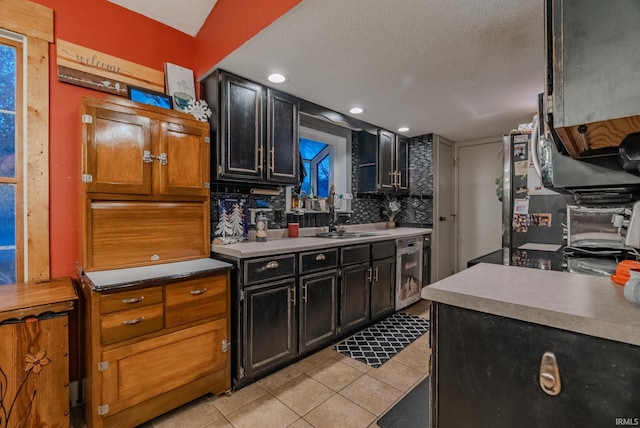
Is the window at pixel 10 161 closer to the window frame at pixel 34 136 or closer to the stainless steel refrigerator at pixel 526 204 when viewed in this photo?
the window frame at pixel 34 136

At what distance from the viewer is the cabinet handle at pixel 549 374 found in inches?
31.6

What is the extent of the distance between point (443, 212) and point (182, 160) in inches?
147

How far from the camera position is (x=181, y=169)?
6.84 ft

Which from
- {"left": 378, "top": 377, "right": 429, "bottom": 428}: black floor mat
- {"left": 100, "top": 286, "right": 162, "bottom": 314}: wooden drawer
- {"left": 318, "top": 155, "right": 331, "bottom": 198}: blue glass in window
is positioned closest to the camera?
{"left": 100, "top": 286, "right": 162, "bottom": 314}: wooden drawer

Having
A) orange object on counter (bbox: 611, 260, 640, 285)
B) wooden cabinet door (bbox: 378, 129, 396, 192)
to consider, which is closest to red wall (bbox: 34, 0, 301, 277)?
orange object on counter (bbox: 611, 260, 640, 285)

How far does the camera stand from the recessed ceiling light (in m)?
2.41

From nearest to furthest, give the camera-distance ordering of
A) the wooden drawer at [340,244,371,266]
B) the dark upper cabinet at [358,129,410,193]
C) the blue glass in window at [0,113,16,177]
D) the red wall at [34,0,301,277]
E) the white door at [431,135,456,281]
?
1. the blue glass in window at [0,113,16,177]
2. the red wall at [34,0,301,277]
3. the wooden drawer at [340,244,371,266]
4. the dark upper cabinet at [358,129,410,193]
5. the white door at [431,135,456,281]

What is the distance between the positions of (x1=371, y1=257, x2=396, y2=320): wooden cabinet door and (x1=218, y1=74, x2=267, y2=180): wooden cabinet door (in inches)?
60.1

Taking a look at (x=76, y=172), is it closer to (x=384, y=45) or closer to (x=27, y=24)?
(x=27, y=24)

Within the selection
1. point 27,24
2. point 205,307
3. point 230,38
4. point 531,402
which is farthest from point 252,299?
point 27,24

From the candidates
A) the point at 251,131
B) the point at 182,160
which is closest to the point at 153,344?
the point at 182,160

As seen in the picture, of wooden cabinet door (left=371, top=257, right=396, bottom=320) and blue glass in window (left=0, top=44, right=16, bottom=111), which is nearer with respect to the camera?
blue glass in window (left=0, top=44, right=16, bottom=111)

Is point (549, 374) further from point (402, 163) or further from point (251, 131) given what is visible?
point (402, 163)

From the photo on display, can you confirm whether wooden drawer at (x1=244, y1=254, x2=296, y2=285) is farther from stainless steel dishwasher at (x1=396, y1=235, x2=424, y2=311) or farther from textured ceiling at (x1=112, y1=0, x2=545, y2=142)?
stainless steel dishwasher at (x1=396, y1=235, x2=424, y2=311)
